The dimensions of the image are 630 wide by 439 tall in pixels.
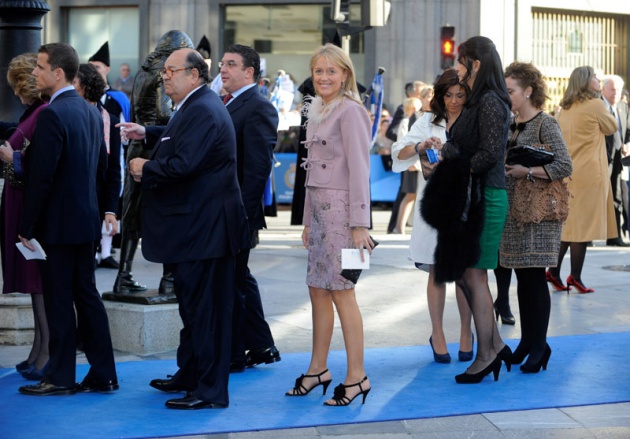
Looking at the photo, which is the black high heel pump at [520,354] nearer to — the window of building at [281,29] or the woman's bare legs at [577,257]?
the woman's bare legs at [577,257]

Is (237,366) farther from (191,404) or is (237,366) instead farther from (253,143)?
(253,143)

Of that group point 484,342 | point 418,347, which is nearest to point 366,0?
point 418,347

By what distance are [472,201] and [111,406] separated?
7.81ft

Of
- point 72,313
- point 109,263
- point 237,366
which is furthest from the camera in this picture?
point 109,263


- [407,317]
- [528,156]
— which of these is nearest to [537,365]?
[528,156]

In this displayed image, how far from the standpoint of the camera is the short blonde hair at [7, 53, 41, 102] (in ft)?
24.2

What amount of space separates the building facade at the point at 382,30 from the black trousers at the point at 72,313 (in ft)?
62.1

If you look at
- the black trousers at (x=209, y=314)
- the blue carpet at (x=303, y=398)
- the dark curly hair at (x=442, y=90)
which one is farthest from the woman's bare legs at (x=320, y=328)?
the dark curly hair at (x=442, y=90)

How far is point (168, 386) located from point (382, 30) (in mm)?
19777

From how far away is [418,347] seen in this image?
27.3 ft

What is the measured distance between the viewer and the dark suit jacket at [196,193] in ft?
A: 20.6

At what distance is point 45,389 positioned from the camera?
22.2 ft

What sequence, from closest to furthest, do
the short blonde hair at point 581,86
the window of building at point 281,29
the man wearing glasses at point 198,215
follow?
the man wearing glasses at point 198,215, the short blonde hair at point 581,86, the window of building at point 281,29

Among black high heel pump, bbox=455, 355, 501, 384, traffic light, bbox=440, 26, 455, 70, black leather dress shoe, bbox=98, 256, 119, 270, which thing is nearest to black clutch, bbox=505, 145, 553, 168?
black high heel pump, bbox=455, 355, 501, 384
